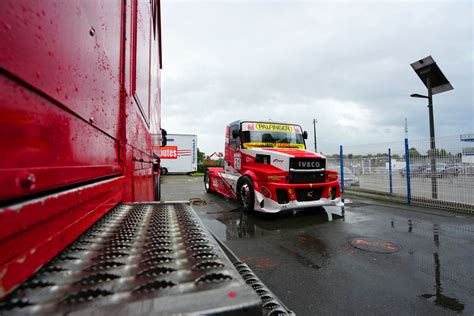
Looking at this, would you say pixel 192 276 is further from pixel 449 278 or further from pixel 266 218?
pixel 266 218

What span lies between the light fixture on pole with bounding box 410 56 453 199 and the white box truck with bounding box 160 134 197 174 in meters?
18.2

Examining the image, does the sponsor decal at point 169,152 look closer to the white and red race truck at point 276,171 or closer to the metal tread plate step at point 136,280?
the white and red race truck at point 276,171

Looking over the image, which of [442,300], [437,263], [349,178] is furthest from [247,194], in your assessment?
[349,178]

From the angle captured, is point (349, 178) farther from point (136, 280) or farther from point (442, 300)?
point (136, 280)

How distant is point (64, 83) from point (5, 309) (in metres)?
0.67

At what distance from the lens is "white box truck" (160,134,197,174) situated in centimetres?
2244

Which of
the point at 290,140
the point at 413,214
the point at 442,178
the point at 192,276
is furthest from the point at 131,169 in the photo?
the point at 442,178

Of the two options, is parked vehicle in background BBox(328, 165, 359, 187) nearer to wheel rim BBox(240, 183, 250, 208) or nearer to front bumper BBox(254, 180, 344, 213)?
front bumper BBox(254, 180, 344, 213)

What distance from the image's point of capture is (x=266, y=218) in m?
5.69

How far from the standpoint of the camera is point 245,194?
20.7 ft

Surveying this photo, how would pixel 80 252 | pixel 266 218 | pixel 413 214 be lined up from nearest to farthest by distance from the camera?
pixel 80 252
pixel 266 218
pixel 413 214

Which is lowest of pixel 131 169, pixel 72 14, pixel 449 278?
pixel 449 278

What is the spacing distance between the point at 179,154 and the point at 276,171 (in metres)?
18.4

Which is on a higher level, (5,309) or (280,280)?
(5,309)
